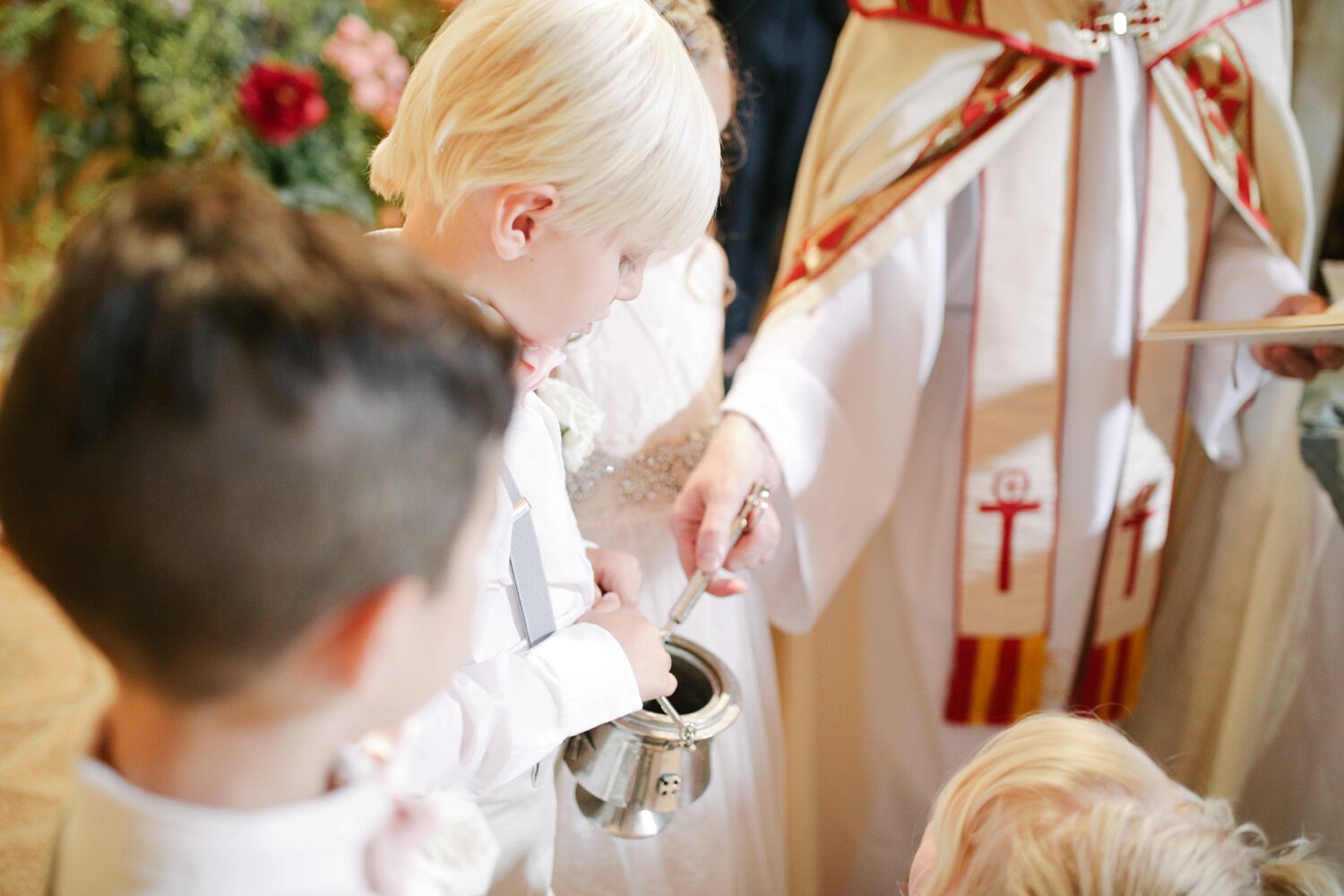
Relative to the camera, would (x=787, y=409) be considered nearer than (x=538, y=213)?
No

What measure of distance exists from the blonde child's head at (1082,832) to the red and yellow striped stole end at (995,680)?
0.54 metres

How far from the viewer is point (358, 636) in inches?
16.3

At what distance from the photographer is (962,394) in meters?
1.37

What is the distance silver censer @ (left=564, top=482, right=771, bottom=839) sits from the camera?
0.80 meters

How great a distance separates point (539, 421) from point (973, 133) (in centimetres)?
73

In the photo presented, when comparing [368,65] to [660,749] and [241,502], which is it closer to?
[660,749]

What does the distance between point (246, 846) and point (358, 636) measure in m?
0.10

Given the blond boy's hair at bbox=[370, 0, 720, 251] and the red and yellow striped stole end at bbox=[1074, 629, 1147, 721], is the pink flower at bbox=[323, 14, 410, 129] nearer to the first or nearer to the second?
the blond boy's hair at bbox=[370, 0, 720, 251]

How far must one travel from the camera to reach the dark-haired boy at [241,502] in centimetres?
37

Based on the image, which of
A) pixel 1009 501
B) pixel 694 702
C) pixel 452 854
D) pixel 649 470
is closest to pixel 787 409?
pixel 649 470

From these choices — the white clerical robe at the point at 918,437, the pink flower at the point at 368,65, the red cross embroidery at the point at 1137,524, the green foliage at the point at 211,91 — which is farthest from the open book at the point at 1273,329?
the green foliage at the point at 211,91

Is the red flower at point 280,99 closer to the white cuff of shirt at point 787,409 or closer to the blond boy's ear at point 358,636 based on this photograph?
the white cuff of shirt at point 787,409

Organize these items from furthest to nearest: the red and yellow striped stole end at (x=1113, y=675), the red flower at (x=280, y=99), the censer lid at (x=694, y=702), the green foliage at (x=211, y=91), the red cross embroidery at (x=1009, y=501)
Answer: the green foliage at (x=211, y=91), the red flower at (x=280, y=99), the red and yellow striped stole end at (x=1113, y=675), the red cross embroidery at (x=1009, y=501), the censer lid at (x=694, y=702)

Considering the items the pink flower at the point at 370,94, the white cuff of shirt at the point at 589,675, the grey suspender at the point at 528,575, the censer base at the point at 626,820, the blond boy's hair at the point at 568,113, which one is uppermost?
the blond boy's hair at the point at 568,113
